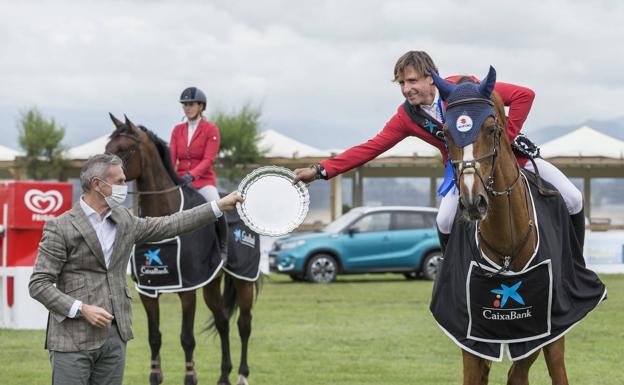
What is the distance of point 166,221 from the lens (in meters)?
6.81

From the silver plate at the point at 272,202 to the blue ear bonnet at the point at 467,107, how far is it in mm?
1513

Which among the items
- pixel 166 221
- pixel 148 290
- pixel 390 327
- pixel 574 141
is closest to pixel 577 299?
pixel 166 221

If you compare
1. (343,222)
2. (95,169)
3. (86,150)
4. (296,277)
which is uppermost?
(86,150)

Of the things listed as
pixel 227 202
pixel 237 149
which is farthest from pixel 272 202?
pixel 237 149

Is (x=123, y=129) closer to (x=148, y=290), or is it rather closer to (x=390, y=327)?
(x=148, y=290)

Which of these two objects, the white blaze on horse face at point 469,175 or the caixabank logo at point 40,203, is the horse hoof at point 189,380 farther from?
the caixabank logo at point 40,203

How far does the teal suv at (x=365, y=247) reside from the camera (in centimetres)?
2447

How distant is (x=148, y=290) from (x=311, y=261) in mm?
14250

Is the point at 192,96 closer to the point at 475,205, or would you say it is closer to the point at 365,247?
the point at 475,205

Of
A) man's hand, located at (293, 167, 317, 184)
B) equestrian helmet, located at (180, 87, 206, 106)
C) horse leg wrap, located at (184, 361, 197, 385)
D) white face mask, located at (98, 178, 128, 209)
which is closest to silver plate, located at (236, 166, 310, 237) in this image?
man's hand, located at (293, 167, 317, 184)

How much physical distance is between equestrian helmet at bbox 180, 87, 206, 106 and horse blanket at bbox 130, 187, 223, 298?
1446 millimetres

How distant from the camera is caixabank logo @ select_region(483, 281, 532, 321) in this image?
649cm

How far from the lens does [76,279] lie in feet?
20.4

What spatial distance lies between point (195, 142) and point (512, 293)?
5768 millimetres
